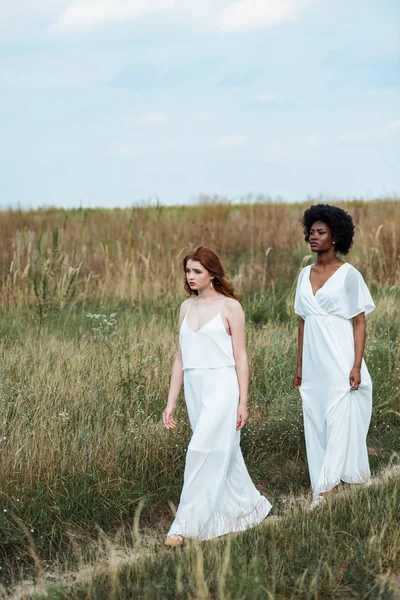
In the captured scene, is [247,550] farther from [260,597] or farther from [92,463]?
[92,463]

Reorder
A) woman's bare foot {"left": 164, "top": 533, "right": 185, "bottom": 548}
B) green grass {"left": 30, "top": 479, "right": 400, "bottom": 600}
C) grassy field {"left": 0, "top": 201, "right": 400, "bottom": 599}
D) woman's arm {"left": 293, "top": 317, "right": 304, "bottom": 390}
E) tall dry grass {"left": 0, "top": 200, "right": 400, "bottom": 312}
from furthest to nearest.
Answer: tall dry grass {"left": 0, "top": 200, "right": 400, "bottom": 312}, woman's arm {"left": 293, "top": 317, "right": 304, "bottom": 390}, woman's bare foot {"left": 164, "top": 533, "right": 185, "bottom": 548}, grassy field {"left": 0, "top": 201, "right": 400, "bottom": 599}, green grass {"left": 30, "top": 479, "right": 400, "bottom": 600}

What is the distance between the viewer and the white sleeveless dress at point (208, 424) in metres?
4.88

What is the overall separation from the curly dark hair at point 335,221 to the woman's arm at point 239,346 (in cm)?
93

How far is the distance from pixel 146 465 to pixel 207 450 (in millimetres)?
1118

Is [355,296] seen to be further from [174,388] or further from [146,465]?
[146,465]

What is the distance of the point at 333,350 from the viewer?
5629 millimetres

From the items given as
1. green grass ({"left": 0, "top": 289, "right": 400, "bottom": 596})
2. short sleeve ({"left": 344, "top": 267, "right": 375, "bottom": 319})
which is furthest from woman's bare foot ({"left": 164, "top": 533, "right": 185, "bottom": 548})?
short sleeve ({"left": 344, "top": 267, "right": 375, "bottom": 319})

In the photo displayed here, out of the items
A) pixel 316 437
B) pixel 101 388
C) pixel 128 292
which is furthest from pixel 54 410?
pixel 128 292

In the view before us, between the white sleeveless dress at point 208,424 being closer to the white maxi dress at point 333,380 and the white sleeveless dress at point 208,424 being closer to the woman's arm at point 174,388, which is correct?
the woman's arm at point 174,388

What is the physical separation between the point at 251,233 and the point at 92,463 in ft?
33.3

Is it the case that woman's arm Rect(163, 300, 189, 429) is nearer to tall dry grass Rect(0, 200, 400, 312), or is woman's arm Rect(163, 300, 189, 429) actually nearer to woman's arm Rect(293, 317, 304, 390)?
woman's arm Rect(293, 317, 304, 390)

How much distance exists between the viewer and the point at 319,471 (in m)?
5.76

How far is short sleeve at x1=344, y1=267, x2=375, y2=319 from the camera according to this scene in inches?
220

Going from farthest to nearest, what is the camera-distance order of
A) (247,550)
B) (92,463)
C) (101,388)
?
(101,388), (92,463), (247,550)
